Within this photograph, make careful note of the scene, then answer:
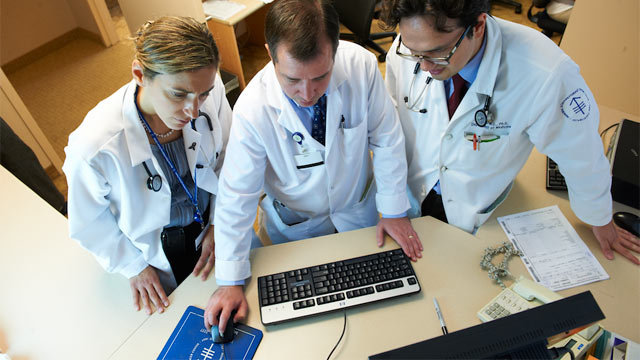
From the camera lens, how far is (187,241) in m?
1.46

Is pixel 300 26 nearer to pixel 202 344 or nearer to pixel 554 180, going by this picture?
pixel 202 344

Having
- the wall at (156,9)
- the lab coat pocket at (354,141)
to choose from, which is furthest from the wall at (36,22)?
the lab coat pocket at (354,141)

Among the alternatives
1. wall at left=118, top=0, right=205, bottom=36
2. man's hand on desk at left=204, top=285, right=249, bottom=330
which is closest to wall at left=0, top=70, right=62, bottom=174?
wall at left=118, top=0, right=205, bottom=36

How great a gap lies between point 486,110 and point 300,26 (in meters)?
0.61

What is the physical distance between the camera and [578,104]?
109cm

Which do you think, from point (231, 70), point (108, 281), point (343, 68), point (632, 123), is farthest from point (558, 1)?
point (108, 281)

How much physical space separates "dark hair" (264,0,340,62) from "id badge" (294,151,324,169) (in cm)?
36

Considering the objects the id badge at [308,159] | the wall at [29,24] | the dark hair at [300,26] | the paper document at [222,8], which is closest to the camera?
the dark hair at [300,26]

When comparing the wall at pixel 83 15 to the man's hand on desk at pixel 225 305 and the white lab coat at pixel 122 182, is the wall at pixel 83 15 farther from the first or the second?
the man's hand on desk at pixel 225 305

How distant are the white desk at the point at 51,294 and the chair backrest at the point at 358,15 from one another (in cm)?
212

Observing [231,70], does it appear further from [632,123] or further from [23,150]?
[632,123]

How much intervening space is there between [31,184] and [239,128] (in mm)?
1135

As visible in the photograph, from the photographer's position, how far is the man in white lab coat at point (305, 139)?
103 cm

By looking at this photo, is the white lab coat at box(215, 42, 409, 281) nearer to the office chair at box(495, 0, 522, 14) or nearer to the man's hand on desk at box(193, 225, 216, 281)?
the man's hand on desk at box(193, 225, 216, 281)
